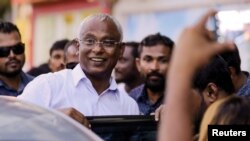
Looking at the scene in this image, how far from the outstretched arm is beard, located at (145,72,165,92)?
3.59m

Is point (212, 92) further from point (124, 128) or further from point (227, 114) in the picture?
point (227, 114)

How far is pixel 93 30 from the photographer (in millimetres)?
4914

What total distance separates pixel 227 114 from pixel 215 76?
1.56 meters

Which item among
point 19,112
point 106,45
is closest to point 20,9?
point 106,45

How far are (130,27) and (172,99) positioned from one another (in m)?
11.9

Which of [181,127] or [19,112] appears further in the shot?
[19,112]

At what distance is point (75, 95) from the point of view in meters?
4.72

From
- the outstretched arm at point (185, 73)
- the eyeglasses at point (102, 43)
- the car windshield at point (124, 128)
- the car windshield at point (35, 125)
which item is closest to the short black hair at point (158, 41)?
the eyeglasses at point (102, 43)

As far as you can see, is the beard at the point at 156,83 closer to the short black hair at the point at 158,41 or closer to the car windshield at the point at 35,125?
the short black hair at the point at 158,41

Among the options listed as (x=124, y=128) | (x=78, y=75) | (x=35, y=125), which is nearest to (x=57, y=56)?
(x=78, y=75)

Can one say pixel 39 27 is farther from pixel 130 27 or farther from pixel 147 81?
pixel 147 81

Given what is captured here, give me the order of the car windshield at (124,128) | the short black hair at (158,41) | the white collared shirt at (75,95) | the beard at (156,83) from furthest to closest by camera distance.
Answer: the short black hair at (158,41)
the beard at (156,83)
the white collared shirt at (75,95)
the car windshield at (124,128)

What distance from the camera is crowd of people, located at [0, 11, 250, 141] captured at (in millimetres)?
2768

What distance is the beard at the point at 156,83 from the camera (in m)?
6.45
